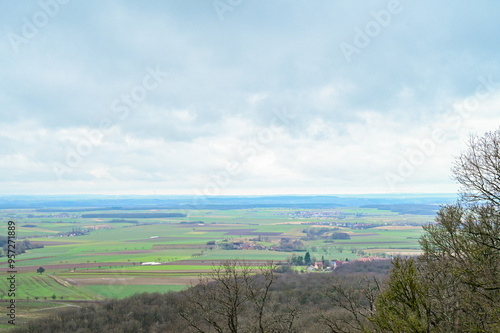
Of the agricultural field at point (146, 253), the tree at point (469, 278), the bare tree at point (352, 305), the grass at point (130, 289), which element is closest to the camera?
the tree at point (469, 278)

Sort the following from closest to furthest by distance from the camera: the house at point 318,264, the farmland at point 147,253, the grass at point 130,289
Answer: the grass at point 130,289
the farmland at point 147,253
the house at point 318,264

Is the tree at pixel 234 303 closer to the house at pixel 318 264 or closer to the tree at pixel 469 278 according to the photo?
the tree at pixel 469 278

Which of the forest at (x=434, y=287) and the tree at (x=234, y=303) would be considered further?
the tree at (x=234, y=303)

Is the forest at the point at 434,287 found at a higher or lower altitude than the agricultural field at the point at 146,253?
higher

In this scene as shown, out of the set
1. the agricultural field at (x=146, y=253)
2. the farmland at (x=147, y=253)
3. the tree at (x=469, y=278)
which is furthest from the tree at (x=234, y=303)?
the agricultural field at (x=146, y=253)

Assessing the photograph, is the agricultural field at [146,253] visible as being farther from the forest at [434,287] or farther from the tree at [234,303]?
the forest at [434,287]

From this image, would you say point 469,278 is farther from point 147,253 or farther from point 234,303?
point 147,253

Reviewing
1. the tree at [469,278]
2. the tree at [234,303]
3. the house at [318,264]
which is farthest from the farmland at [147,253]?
the tree at [469,278]

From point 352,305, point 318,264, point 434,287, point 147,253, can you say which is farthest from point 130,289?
point 434,287

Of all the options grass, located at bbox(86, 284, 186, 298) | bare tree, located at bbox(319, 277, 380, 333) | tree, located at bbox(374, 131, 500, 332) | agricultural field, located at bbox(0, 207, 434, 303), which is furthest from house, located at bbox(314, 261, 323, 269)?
tree, located at bbox(374, 131, 500, 332)

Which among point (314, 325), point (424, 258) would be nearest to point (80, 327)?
point (314, 325)

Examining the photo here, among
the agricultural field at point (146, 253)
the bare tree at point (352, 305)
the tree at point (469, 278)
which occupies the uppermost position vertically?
the tree at point (469, 278)

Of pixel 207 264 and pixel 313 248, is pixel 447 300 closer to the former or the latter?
pixel 207 264

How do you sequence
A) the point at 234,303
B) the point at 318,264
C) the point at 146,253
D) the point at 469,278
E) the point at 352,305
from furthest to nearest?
the point at 146,253 → the point at 318,264 → the point at 352,305 → the point at 234,303 → the point at 469,278
